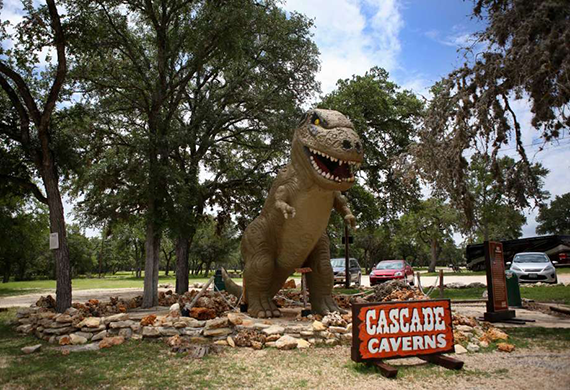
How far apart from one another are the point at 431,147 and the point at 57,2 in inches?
341

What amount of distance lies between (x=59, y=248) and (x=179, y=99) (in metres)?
5.66

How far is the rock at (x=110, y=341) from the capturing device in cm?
616

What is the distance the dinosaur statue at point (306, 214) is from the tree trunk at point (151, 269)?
390 cm

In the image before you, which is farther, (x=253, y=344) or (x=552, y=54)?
(x=253, y=344)

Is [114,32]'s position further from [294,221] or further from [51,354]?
[51,354]

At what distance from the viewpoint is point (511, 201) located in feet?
24.4

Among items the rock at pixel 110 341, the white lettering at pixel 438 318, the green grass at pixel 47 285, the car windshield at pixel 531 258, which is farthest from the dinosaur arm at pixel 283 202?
the green grass at pixel 47 285

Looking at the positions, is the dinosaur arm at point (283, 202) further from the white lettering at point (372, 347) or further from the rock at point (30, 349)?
the rock at point (30, 349)

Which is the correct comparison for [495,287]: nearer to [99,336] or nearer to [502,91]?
[502,91]

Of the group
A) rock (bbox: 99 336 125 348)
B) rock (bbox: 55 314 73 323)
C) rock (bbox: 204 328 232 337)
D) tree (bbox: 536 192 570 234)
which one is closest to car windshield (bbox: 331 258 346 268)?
rock (bbox: 204 328 232 337)

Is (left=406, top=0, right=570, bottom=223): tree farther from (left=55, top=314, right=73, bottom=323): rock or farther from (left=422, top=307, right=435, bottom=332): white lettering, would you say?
(left=55, top=314, right=73, bottom=323): rock

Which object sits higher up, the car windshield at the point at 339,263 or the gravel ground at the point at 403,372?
the car windshield at the point at 339,263

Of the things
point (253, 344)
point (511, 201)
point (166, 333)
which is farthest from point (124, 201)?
point (511, 201)

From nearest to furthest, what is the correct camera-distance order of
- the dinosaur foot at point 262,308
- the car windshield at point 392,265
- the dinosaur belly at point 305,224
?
1. the dinosaur belly at point 305,224
2. the dinosaur foot at point 262,308
3. the car windshield at point 392,265
